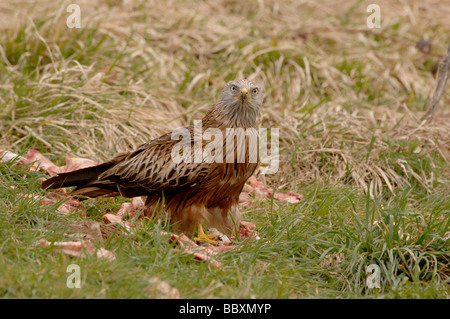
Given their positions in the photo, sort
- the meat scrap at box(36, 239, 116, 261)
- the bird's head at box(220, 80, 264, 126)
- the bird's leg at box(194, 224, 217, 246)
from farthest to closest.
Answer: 1. the bird's head at box(220, 80, 264, 126)
2. the bird's leg at box(194, 224, 217, 246)
3. the meat scrap at box(36, 239, 116, 261)

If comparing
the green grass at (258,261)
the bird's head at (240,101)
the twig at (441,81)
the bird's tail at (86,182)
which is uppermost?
the twig at (441,81)

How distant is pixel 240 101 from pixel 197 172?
2.19 feet

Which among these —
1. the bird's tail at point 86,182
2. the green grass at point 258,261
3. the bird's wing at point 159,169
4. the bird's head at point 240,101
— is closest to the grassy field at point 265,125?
the green grass at point 258,261

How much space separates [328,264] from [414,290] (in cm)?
64

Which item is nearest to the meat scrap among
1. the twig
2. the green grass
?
the green grass

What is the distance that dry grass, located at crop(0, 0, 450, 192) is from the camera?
21.1 ft

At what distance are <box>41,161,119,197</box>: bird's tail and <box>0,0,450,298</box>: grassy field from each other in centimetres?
14

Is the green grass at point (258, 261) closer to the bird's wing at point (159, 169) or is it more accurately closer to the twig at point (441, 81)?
the bird's wing at point (159, 169)

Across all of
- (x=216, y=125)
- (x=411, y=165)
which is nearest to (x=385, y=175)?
(x=411, y=165)

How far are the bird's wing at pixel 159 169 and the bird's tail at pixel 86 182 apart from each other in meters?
0.07

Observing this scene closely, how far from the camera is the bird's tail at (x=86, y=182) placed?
4.99m

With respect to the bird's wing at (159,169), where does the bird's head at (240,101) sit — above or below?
above

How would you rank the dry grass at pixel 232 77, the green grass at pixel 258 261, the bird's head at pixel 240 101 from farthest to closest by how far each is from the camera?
1. the dry grass at pixel 232 77
2. the bird's head at pixel 240 101
3. the green grass at pixel 258 261

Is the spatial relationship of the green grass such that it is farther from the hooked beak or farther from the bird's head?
the hooked beak
